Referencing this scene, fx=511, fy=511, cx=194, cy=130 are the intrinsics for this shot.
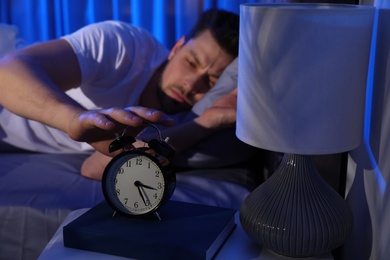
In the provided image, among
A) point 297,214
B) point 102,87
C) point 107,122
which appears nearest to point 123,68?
point 102,87

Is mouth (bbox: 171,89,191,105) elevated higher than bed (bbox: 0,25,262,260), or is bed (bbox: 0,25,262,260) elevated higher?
mouth (bbox: 171,89,191,105)

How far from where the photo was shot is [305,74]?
76 cm

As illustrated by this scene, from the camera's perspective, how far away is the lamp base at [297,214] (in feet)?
2.78

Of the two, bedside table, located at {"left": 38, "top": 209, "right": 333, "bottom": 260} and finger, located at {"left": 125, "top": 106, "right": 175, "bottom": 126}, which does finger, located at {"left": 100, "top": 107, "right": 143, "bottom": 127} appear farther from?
bedside table, located at {"left": 38, "top": 209, "right": 333, "bottom": 260}

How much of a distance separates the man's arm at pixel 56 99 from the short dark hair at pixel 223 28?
1.51 ft

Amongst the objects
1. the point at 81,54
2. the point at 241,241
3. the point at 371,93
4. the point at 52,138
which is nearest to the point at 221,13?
the point at 81,54

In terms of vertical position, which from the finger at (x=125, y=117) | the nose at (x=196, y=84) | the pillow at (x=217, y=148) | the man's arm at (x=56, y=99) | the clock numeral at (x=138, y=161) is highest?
the finger at (x=125, y=117)

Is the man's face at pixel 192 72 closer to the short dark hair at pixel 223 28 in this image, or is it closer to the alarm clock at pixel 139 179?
the short dark hair at pixel 223 28

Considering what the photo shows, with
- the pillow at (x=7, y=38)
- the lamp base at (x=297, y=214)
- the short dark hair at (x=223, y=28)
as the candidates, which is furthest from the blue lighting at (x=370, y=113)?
the pillow at (x=7, y=38)

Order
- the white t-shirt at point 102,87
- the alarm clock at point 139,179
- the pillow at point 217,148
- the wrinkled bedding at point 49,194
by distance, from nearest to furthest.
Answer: the alarm clock at point 139,179
the wrinkled bedding at point 49,194
the pillow at point 217,148
the white t-shirt at point 102,87

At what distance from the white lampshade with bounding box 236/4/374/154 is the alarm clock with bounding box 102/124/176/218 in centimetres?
21

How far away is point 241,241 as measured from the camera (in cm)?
97

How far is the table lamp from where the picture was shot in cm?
75

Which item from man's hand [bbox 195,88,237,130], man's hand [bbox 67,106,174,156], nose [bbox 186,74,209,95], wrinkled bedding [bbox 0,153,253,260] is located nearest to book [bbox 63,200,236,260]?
man's hand [bbox 67,106,174,156]
